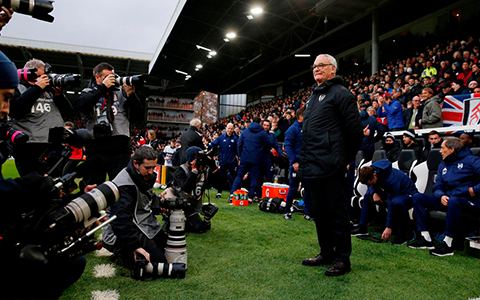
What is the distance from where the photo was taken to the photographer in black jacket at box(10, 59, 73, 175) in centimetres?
281

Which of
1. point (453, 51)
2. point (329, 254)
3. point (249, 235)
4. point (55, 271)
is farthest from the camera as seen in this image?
point (453, 51)

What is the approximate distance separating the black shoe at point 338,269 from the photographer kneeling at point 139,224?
1.22 m

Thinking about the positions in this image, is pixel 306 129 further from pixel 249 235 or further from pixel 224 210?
pixel 224 210

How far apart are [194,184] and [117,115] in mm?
1162

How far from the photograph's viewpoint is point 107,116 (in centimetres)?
336

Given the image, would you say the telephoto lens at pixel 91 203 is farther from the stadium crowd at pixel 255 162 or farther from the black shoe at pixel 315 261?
the black shoe at pixel 315 261

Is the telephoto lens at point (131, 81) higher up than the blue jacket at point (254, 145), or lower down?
higher up

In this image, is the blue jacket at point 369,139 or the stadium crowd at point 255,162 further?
the blue jacket at point 369,139

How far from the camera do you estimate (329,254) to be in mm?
3129

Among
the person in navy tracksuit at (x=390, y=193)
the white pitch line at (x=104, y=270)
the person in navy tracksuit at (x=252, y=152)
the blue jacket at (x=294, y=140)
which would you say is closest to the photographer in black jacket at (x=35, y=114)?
the white pitch line at (x=104, y=270)

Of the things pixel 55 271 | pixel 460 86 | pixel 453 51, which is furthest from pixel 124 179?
pixel 453 51

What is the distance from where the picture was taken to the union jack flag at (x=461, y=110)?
612 centimetres

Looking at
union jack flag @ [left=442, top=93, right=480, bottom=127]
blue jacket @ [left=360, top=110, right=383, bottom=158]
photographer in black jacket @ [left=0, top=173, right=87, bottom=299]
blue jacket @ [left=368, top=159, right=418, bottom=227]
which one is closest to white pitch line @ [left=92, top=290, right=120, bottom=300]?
photographer in black jacket @ [left=0, top=173, right=87, bottom=299]

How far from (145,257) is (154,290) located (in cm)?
29
